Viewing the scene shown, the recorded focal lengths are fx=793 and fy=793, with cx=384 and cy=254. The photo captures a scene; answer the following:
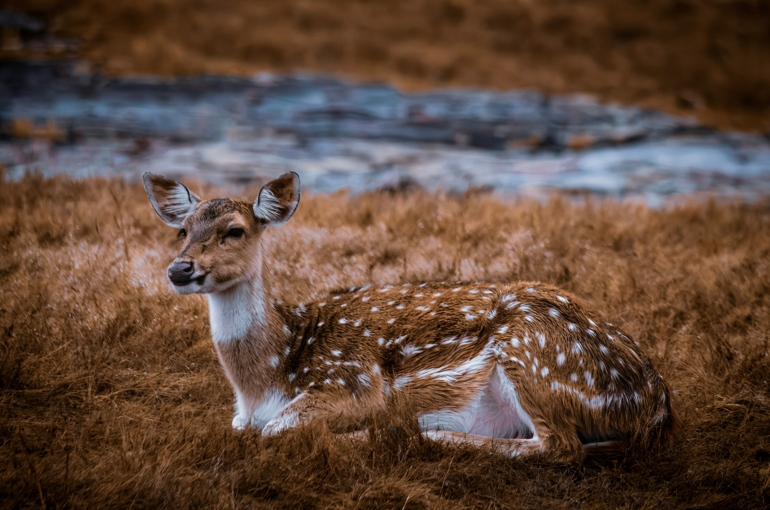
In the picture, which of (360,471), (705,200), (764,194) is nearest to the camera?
(360,471)

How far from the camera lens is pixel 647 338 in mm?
5883

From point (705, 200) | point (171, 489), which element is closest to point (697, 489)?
point (171, 489)

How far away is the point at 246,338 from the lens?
15.7 ft

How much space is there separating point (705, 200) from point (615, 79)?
7.40m

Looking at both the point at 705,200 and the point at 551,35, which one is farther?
the point at 551,35

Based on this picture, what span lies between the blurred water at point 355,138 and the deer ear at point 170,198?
5124mm

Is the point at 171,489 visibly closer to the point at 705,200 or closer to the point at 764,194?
the point at 705,200

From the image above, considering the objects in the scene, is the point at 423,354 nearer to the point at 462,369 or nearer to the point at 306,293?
the point at 462,369

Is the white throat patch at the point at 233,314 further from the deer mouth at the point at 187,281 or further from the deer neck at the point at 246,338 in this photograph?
the deer mouth at the point at 187,281

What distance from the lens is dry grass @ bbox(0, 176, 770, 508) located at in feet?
12.6

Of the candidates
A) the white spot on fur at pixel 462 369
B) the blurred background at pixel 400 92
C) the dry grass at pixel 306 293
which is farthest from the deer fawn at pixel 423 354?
the blurred background at pixel 400 92

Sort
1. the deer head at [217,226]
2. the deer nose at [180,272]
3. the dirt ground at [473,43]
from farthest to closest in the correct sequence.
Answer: the dirt ground at [473,43] < the deer head at [217,226] < the deer nose at [180,272]

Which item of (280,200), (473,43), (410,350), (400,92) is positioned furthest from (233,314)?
(473,43)

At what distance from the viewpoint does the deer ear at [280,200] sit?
16.0ft
